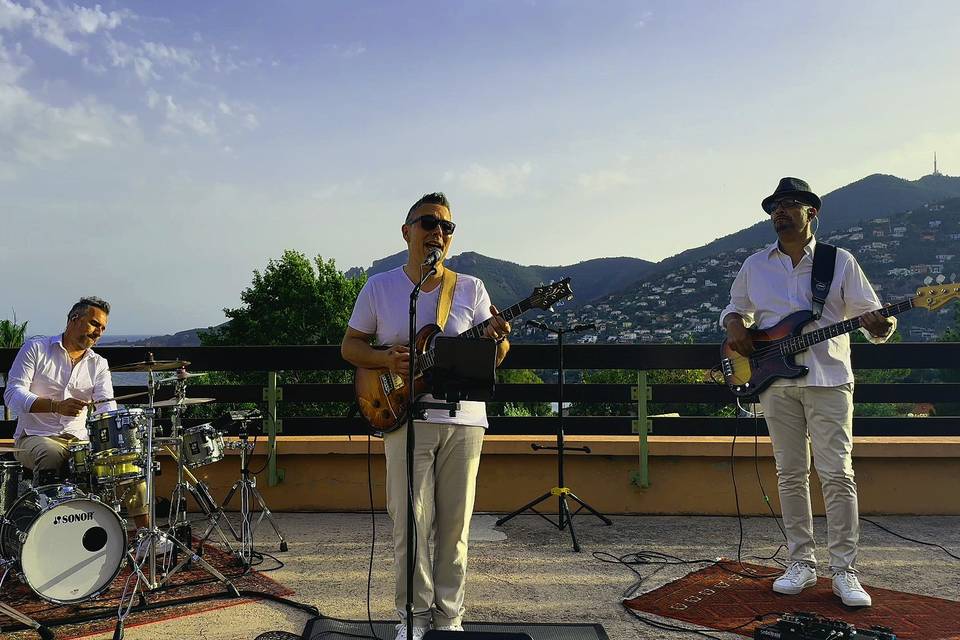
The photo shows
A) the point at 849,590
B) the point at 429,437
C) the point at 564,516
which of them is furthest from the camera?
the point at 564,516

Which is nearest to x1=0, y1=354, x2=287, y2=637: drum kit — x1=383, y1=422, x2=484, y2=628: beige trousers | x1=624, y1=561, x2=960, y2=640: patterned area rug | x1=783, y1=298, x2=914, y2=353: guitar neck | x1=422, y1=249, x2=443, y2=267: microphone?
x1=383, y1=422, x2=484, y2=628: beige trousers

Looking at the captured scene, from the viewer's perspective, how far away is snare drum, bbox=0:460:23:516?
160 inches

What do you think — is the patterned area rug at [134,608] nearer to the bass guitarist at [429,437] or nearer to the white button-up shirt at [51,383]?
the white button-up shirt at [51,383]

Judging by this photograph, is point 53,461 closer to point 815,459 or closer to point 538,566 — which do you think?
point 538,566

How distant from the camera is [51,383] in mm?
4984

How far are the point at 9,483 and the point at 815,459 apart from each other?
4455mm

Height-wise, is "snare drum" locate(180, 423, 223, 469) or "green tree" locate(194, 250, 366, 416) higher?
"green tree" locate(194, 250, 366, 416)

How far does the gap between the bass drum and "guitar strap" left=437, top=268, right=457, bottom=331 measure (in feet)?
7.73

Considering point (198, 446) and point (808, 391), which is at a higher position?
point (808, 391)

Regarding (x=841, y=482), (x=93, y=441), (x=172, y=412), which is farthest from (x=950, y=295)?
(x=93, y=441)

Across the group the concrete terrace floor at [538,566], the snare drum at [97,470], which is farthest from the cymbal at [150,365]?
the concrete terrace floor at [538,566]

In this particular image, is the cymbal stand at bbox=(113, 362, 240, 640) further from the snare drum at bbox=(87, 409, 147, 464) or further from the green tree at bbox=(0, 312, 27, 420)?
the green tree at bbox=(0, 312, 27, 420)

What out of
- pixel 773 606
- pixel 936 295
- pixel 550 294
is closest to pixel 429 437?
pixel 550 294

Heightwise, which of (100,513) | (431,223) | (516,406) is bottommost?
(516,406)
